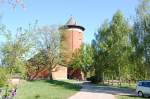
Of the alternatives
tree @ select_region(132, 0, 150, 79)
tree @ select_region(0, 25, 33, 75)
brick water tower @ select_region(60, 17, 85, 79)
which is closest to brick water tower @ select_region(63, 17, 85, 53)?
brick water tower @ select_region(60, 17, 85, 79)

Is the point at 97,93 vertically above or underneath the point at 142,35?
underneath

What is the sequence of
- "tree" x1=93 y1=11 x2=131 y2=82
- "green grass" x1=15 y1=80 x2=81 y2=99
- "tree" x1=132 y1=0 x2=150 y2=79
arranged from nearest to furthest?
"green grass" x1=15 y1=80 x2=81 y2=99 → "tree" x1=132 y1=0 x2=150 y2=79 → "tree" x1=93 y1=11 x2=131 y2=82

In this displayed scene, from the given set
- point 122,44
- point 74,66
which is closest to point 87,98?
point 122,44

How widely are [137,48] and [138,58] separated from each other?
4.95ft

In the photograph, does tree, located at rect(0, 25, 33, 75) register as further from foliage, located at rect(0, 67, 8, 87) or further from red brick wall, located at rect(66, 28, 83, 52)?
red brick wall, located at rect(66, 28, 83, 52)

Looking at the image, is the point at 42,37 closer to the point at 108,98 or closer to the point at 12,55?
the point at 108,98

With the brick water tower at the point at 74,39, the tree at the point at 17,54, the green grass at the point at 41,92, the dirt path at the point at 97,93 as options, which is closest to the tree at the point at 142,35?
the dirt path at the point at 97,93

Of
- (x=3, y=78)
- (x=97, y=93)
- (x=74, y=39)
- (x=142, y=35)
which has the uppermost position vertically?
(x=74, y=39)

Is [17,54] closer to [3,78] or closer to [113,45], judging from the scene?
[3,78]

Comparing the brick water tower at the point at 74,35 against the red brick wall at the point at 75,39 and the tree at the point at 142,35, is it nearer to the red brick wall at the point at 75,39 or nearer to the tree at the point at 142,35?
the red brick wall at the point at 75,39

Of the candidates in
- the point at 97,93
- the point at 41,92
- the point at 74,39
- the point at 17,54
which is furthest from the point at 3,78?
the point at 74,39

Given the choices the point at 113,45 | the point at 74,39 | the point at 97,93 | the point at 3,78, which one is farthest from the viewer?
the point at 74,39

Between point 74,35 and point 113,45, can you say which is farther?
point 74,35

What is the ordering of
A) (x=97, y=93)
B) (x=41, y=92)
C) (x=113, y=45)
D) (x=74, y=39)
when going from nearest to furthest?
(x=41, y=92) < (x=97, y=93) < (x=113, y=45) < (x=74, y=39)
